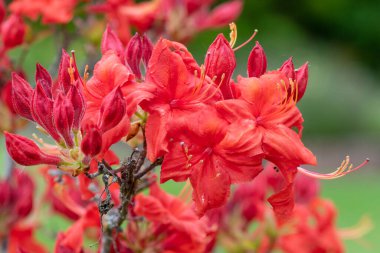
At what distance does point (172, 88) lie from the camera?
96 cm

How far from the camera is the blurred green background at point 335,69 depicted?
248 inches

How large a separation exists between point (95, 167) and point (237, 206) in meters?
0.63

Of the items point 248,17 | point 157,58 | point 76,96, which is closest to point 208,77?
point 157,58

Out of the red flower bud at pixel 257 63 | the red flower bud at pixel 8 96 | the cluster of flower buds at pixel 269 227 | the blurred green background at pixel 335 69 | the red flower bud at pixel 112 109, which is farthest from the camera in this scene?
the blurred green background at pixel 335 69

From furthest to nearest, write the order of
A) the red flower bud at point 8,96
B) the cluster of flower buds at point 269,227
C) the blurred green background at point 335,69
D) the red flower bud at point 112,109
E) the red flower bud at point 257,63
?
the blurred green background at point 335,69 < the cluster of flower buds at point 269,227 < the red flower bud at point 8,96 < the red flower bud at point 257,63 < the red flower bud at point 112,109

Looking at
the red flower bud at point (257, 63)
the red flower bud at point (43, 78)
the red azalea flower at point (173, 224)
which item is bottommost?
the red azalea flower at point (173, 224)

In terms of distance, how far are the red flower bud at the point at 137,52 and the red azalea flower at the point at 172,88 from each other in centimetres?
6

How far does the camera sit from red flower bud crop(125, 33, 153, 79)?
102 cm

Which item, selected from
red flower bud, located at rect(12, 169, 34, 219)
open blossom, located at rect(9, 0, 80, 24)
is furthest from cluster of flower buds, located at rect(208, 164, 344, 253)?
open blossom, located at rect(9, 0, 80, 24)

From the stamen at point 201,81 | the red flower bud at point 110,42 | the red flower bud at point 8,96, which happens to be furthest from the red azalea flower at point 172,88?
the red flower bud at point 8,96

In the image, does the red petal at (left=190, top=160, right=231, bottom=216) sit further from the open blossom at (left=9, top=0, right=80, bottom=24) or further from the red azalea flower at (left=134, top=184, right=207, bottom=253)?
the open blossom at (left=9, top=0, right=80, bottom=24)

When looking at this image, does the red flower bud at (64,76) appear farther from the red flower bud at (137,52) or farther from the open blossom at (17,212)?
the open blossom at (17,212)

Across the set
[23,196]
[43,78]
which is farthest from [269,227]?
[43,78]

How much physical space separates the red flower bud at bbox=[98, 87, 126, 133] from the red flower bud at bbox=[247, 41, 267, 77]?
0.64 ft
